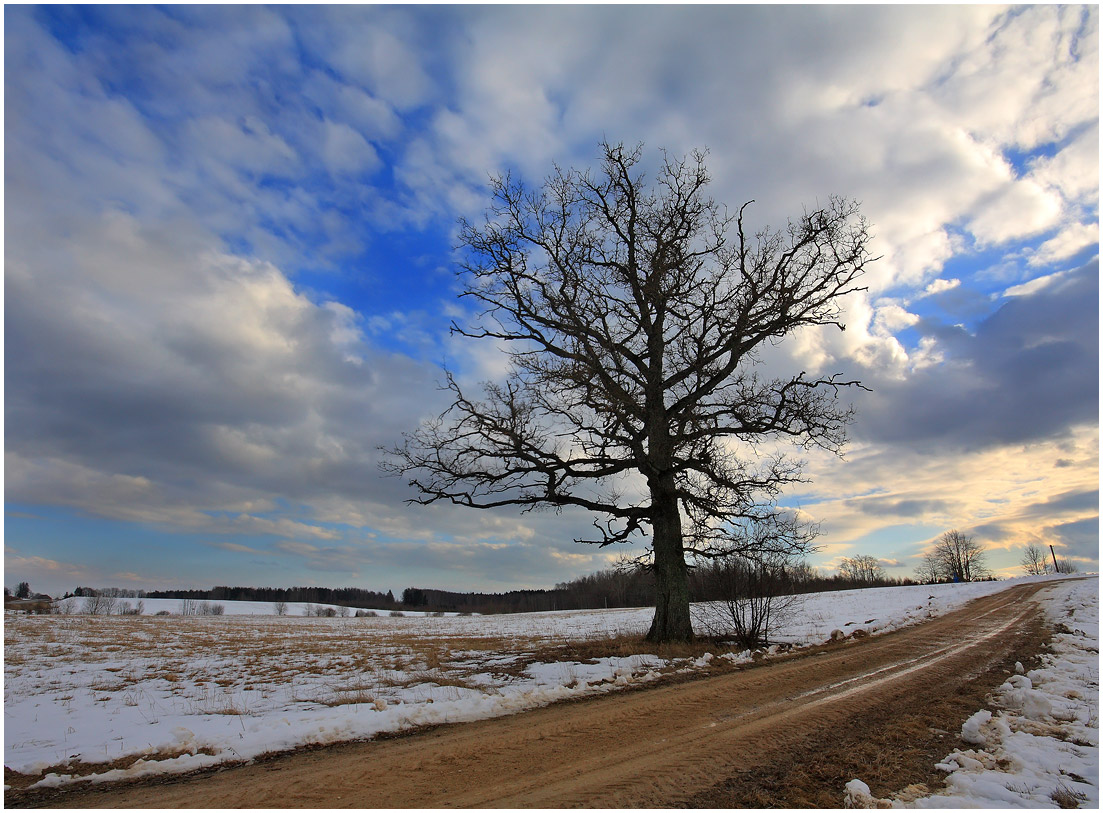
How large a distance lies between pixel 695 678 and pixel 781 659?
11.7 feet

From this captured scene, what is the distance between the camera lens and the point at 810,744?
5996 millimetres

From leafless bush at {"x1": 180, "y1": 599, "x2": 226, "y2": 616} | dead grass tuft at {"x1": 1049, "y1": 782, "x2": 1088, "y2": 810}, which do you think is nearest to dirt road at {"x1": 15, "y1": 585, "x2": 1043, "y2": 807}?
dead grass tuft at {"x1": 1049, "y1": 782, "x2": 1088, "y2": 810}

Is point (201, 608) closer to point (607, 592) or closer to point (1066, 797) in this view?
point (607, 592)

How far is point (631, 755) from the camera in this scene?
19.1 feet

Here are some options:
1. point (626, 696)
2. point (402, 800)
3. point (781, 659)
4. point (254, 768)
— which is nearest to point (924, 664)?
point (781, 659)

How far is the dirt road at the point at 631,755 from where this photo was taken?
4863mm

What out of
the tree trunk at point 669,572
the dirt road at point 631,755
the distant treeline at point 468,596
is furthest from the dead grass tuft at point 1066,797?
the distant treeline at point 468,596

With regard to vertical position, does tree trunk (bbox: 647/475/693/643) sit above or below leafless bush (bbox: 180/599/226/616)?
above

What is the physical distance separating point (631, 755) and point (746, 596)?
10950 millimetres

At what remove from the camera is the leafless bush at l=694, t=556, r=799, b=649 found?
50.3 ft

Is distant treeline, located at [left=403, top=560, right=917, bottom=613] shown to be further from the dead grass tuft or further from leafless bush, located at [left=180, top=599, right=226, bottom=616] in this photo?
leafless bush, located at [left=180, top=599, right=226, bottom=616]

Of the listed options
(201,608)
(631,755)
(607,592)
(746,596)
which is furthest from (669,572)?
(201,608)

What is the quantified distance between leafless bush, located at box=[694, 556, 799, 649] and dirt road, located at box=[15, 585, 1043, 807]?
5.89 meters

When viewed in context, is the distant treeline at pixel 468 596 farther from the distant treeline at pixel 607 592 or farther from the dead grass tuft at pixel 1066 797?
the dead grass tuft at pixel 1066 797
